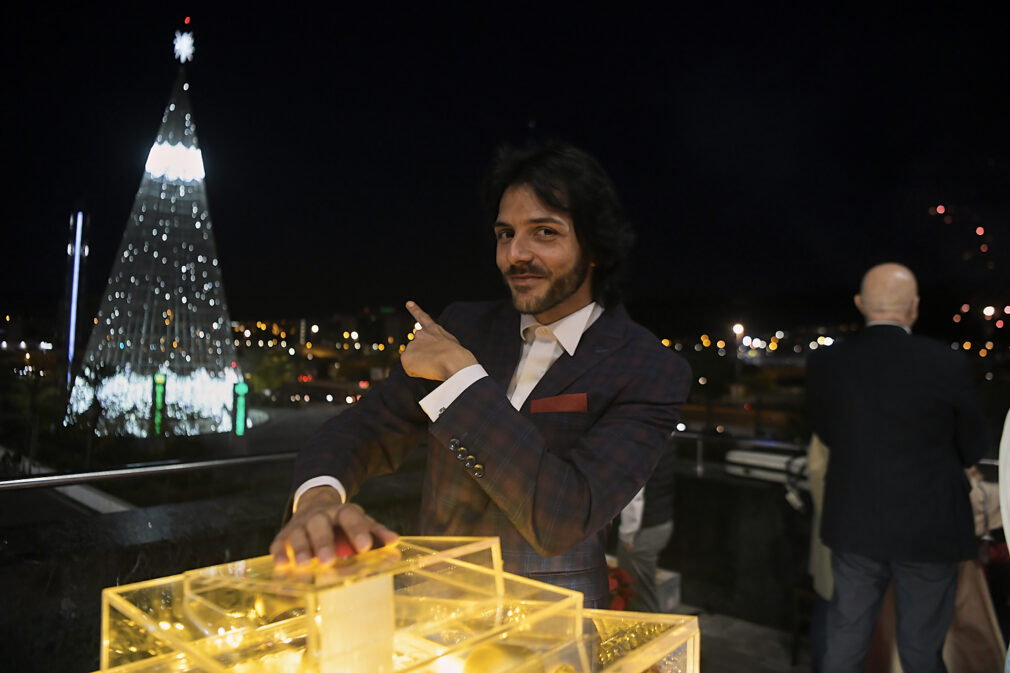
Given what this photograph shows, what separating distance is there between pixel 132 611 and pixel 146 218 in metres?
7.40

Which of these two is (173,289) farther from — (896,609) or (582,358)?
(896,609)

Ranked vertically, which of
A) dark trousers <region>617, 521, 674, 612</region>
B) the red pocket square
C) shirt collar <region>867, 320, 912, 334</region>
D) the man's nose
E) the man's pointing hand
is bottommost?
dark trousers <region>617, 521, 674, 612</region>

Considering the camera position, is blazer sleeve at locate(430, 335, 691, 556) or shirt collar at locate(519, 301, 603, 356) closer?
blazer sleeve at locate(430, 335, 691, 556)

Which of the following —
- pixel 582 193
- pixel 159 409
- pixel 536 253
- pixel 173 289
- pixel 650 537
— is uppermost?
pixel 173 289

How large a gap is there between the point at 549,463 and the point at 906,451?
7.76 feet

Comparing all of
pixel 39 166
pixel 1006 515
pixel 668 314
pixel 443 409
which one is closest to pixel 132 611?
pixel 443 409

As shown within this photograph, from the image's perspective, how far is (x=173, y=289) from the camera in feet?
23.2

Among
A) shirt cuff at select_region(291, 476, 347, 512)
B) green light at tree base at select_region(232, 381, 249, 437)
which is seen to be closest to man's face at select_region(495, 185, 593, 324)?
shirt cuff at select_region(291, 476, 347, 512)

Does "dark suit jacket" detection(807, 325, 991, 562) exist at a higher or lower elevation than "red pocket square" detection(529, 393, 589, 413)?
lower

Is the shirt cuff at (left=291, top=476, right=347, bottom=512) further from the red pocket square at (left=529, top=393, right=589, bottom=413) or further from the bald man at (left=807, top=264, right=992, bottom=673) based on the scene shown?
the bald man at (left=807, top=264, right=992, bottom=673)

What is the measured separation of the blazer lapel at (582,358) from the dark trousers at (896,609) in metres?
2.19

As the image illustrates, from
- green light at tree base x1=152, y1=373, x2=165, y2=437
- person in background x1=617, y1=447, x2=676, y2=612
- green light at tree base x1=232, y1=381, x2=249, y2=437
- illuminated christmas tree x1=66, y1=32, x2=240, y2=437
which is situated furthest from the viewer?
illuminated christmas tree x1=66, y1=32, x2=240, y2=437

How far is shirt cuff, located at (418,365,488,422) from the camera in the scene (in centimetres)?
108

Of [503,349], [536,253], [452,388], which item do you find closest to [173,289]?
[503,349]
